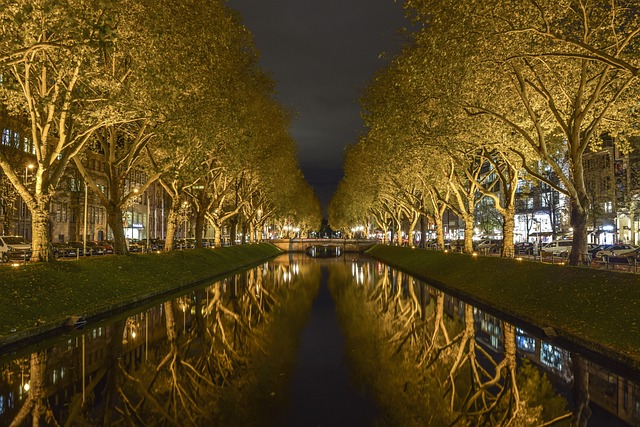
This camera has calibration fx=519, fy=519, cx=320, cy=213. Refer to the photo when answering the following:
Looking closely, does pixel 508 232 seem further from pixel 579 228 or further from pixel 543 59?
pixel 543 59

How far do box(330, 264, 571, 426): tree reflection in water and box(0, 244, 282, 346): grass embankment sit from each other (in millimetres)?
10555

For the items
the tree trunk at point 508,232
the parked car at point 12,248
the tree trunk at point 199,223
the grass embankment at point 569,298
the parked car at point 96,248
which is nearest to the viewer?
the grass embankment at point 569,298

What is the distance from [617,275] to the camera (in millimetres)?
19484

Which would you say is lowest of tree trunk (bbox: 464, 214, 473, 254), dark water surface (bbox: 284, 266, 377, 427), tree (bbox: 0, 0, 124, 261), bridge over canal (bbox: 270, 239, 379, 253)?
bridge over canal (bbox: 270, 239, 379, 253)

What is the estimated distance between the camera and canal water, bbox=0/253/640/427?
9.65m

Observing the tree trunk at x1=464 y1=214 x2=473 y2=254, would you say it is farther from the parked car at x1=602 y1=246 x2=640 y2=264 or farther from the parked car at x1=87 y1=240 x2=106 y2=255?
the parked car at x1=87 y1=240 x2=106 y2=255

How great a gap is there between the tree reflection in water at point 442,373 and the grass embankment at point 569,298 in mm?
1888

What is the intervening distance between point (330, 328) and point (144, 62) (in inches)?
547

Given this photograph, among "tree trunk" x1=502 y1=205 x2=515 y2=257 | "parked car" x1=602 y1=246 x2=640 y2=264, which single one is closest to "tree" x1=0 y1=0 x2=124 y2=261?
"tree trunk" x1=502 y1=205 x2=515 y2=257

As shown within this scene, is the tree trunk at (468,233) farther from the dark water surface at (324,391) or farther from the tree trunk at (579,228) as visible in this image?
the dark water surface at (324,391)

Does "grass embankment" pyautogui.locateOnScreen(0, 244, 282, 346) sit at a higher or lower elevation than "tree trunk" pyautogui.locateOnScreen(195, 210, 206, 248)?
lower

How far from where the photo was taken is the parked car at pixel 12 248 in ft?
129

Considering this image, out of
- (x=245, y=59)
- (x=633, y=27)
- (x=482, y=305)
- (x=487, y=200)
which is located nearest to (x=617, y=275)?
(x=482, y=305)

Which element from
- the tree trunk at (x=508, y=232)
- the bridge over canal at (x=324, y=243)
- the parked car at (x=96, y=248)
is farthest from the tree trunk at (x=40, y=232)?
the bridge over canal at (x=324, y=243)
